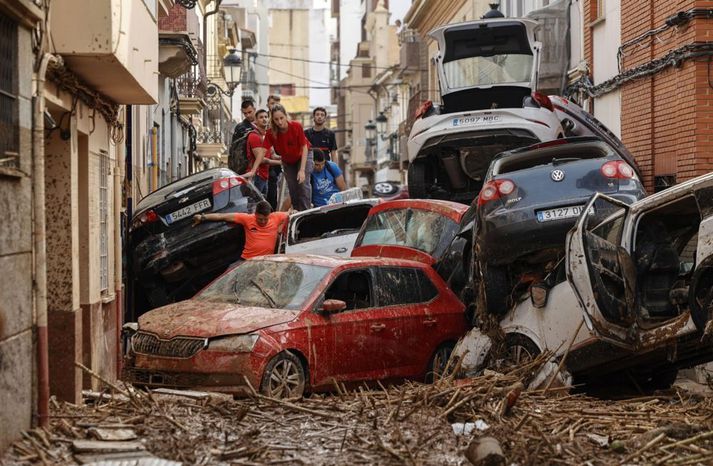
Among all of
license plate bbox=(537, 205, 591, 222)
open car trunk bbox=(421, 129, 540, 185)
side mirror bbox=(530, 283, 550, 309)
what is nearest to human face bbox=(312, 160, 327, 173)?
open car trunk bbox=(421, 129, 540, 185)

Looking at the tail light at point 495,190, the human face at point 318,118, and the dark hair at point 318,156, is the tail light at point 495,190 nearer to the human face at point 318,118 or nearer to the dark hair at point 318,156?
the dark hair at point 318,156

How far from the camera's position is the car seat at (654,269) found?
34.8 feet

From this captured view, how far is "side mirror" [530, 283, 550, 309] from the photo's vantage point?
11.5 m

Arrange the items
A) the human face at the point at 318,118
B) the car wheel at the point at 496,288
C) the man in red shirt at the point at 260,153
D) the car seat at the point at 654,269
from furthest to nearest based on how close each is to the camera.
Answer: the human face at the point at 318,118 → the man in red shirt at the point at 260,153 → the car wheel at the point at 496,288 → the car seat at the point at 654,269

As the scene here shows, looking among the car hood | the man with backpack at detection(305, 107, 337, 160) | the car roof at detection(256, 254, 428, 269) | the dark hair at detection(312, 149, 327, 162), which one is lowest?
the car hood

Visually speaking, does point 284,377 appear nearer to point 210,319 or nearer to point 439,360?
Answer: point 210,319

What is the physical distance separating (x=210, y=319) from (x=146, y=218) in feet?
15.3

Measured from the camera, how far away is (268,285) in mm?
12680

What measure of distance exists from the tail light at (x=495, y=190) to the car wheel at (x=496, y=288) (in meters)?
0.62

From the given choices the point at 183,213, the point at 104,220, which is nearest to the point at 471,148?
the point at 183,213

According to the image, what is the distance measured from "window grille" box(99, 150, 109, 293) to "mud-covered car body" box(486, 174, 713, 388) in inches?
166

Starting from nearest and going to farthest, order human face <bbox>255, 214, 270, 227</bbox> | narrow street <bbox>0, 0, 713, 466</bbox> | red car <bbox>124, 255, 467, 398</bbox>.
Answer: narrow street <bbox>0, 0, 713, 466</bbox> < red car <bbox>124, 255, 467, 398</bbox> < human face <bbox>255, 214, 270, 227</bbox>

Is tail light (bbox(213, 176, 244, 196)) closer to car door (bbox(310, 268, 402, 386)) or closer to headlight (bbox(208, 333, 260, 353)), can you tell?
A: car door (bbox(310, 268, 402, 386))

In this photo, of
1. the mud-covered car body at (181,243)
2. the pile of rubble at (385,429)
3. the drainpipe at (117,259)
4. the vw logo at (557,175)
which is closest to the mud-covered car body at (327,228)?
the mud-covered car body at (181,243)
